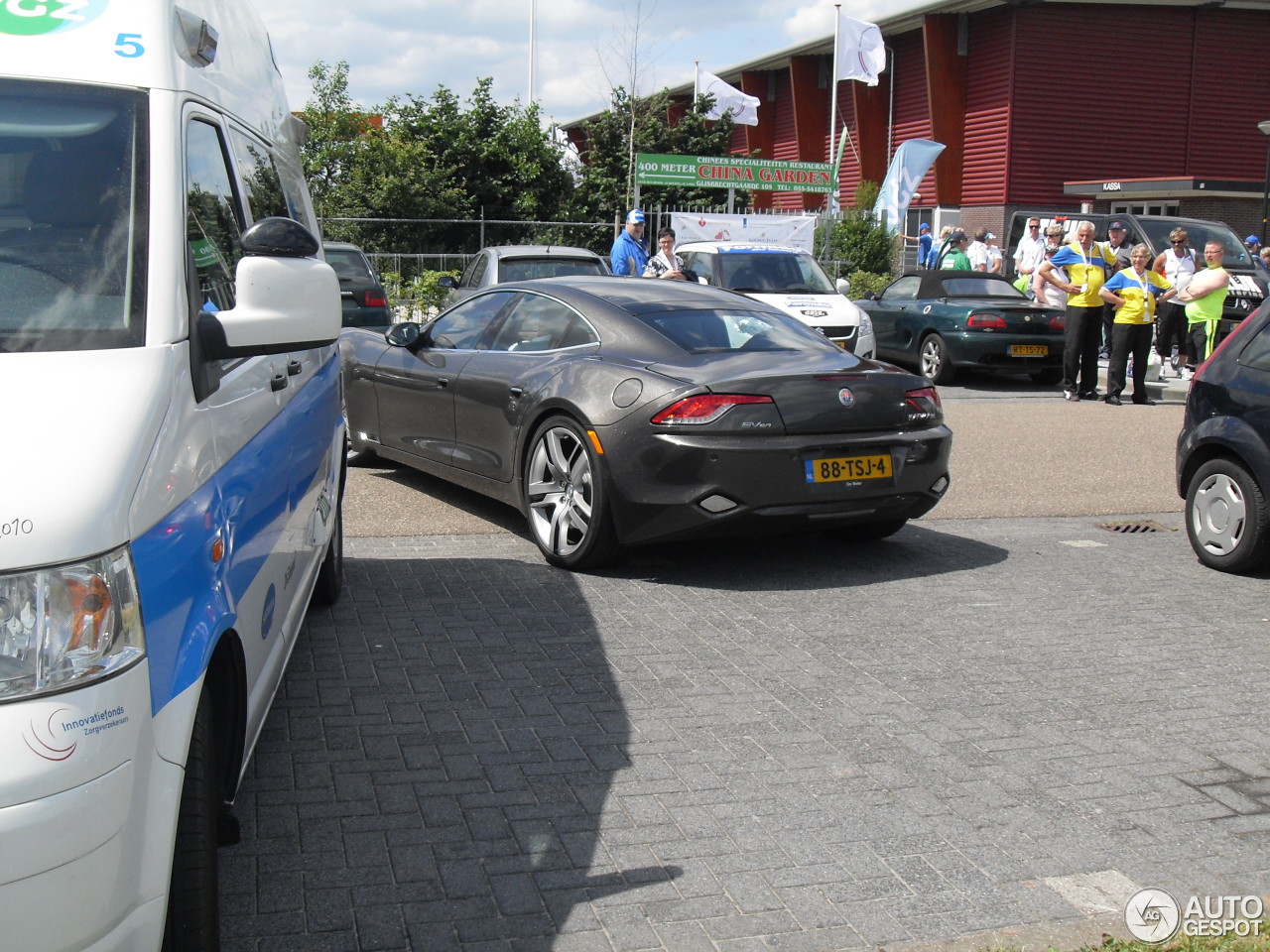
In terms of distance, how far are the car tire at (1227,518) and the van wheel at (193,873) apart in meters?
5.75

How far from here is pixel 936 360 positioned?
16750mm

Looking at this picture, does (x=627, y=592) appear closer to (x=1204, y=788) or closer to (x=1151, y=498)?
(x=1204, y=788)

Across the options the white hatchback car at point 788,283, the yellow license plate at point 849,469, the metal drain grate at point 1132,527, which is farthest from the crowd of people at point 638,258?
the yellow license plate at point 849,469

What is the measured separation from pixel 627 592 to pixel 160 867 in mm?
4040

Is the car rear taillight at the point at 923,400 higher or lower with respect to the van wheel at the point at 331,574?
higher

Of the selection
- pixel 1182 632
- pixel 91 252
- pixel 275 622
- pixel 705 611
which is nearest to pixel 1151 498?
pixel 1182 632

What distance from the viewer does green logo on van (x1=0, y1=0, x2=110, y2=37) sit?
327 centimetres

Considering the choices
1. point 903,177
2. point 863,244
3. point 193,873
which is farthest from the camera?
point 863,244

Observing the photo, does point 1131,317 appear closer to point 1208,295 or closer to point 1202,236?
point 1208,295

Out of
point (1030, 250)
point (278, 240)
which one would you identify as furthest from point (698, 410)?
point (1030, 250)

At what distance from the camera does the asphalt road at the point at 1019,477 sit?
818cm

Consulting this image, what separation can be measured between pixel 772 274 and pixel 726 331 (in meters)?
9.03

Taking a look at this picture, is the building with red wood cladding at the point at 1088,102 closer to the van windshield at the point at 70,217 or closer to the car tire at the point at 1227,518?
the car tire at the point at 1227,518

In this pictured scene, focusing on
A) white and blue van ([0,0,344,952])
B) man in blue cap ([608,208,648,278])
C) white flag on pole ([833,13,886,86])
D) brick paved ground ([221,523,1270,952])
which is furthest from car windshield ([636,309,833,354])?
white flag on pole ([833,13,886,86])
